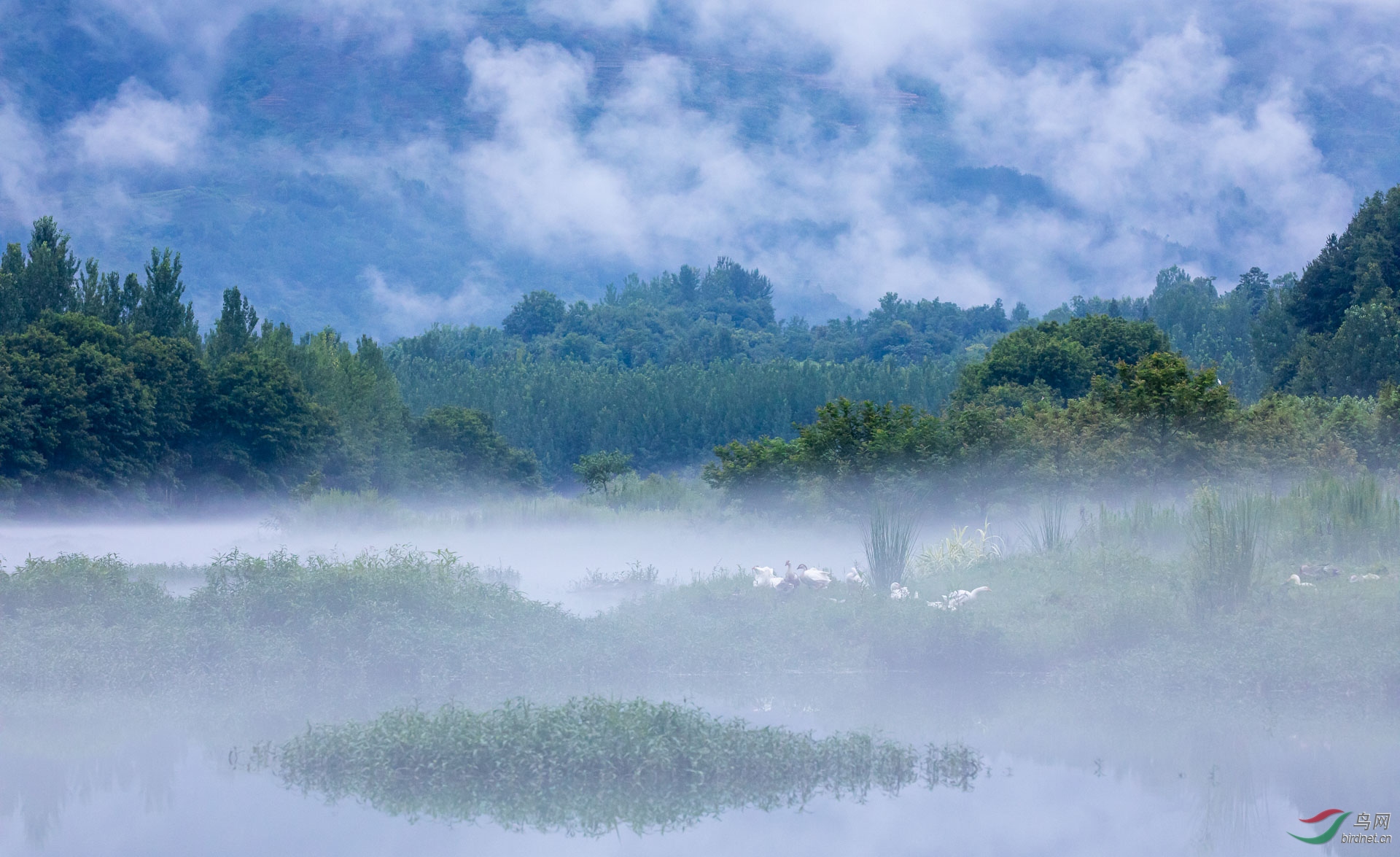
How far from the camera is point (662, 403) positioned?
78.4m

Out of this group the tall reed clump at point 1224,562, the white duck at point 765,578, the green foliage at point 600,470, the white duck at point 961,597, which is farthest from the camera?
the green foliage at point 600,470

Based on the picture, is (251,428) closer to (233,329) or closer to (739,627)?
(233,329)

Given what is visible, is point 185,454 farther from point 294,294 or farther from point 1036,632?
point 294,294

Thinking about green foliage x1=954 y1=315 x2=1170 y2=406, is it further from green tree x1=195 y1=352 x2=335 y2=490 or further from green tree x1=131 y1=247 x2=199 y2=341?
green tree x1=131 y1=247 x2=199 y2=341

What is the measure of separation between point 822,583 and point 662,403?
6391cm

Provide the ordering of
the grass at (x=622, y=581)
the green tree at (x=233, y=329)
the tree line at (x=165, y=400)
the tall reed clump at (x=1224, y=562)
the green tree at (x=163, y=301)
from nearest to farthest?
the tall reed clump at (x=1224, y=562) < the grass at (x=622, y=581) < the tree line at (x=165, y=400) < the green tree at (x=163, y=301) < the green tree at (x=233, y=329)

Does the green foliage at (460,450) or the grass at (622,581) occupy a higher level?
the green foliage at (460,450)

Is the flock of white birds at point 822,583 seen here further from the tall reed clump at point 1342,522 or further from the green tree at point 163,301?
the green tree at point 163,301

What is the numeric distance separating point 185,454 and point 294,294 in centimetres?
14792

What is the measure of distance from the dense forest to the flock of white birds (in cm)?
598

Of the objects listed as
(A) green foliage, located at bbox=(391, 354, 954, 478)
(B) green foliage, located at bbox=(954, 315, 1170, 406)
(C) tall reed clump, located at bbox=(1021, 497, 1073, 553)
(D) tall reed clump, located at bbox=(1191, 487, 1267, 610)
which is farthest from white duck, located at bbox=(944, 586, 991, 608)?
(A) green foliage, located at bbox=(391, 354, 954, 478)

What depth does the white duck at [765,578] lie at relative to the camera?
1492 centimetres

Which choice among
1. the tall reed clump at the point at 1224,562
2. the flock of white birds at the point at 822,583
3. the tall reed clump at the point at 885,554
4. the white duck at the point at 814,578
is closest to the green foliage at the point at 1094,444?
the tall reed clump at the point at 885,554

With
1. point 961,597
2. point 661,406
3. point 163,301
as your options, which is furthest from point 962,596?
point 661,406
